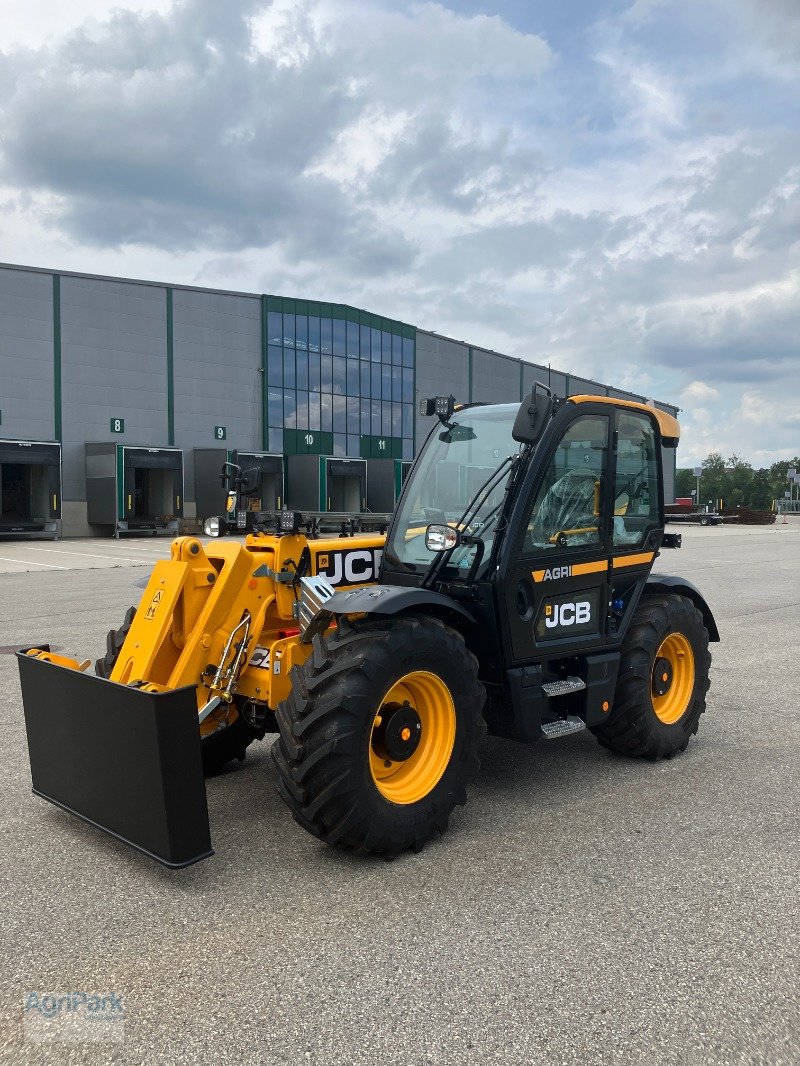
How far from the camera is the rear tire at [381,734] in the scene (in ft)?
12.2

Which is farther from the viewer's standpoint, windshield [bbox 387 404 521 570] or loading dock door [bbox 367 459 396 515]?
loading dock door [bbox 367 459 396 515]

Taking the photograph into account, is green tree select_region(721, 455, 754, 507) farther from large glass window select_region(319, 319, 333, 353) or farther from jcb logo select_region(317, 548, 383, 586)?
jcb logo select_region(317, 548, 383, 586)

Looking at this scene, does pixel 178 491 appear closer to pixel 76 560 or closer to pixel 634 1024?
pixel 76 560

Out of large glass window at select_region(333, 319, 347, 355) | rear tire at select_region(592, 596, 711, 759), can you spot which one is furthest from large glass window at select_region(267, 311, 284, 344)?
rear tire at select_region(592, 596, 711, 759)

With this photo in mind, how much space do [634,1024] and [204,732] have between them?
2.72m

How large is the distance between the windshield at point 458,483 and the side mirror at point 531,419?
348mm

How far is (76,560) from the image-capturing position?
21422 mm

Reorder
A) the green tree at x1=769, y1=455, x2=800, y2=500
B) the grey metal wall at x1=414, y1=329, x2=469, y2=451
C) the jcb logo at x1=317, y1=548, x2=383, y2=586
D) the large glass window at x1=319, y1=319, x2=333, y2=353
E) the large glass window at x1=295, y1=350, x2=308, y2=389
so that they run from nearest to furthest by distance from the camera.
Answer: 1. the jcb logo at x1=317, y1=548, x2=383, y2=586
2. the large glass window at x1=295, y1=350, x2=308, y2=389
3. the large glass window at x1=319, y1=319, x2=333, y2=353
4. the grey metal wall at x1=414, y1=329, x2=469, y2=451
5. the green tree at x1=769, y1=455, x2=800, y2=500

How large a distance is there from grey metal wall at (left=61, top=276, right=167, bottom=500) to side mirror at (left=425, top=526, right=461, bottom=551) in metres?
30.3

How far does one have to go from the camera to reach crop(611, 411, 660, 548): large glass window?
5320 millimetres

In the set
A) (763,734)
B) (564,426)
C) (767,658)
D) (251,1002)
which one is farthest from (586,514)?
(767,658)

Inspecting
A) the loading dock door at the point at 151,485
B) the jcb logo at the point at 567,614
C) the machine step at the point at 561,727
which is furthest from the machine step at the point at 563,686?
the loading dock door at the point at 151,485

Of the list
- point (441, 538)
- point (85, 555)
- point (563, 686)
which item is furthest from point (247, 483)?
point (85, 555)

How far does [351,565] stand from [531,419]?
142 cm
